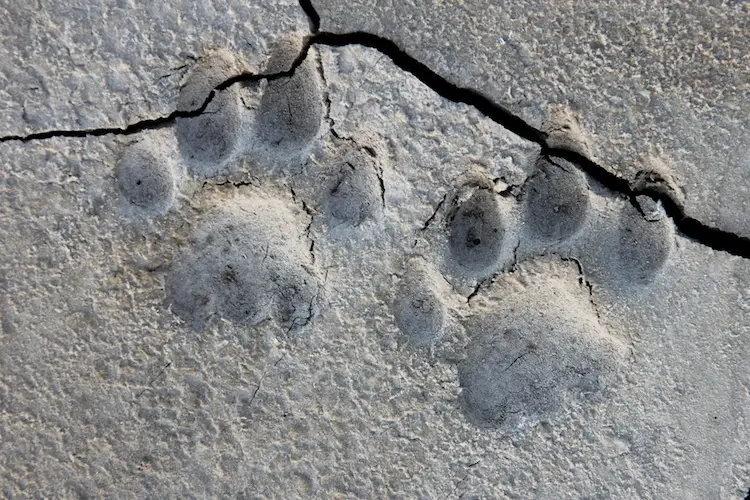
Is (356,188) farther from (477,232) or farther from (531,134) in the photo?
(531,134)

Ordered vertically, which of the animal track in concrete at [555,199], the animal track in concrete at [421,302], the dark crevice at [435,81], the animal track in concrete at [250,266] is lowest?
the animal track in concrete at [250,266]

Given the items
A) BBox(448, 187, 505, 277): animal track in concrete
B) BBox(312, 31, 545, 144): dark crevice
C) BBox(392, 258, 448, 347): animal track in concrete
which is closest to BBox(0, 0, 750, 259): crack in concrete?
BBox(312, 31, 545, 144): dark crevice

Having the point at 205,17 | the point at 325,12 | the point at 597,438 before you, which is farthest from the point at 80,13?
the point at 597,438

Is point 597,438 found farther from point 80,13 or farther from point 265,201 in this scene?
point 80,13

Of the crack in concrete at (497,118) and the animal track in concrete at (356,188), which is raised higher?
the crack in concrete at (497,118)

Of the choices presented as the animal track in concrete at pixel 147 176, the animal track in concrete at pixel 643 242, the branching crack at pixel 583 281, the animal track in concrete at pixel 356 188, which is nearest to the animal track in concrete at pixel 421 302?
the animal track in concrete at pixel 356 188

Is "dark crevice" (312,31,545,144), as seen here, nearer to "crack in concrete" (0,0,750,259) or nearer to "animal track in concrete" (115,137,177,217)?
"crack in concrete" (0,0,750,259)

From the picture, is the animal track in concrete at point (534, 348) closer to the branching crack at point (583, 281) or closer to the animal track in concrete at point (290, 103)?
the branching crack at point (583, 281)

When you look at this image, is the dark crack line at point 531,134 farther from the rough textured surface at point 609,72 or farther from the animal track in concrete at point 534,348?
the animal track in concrete at point 534,348
